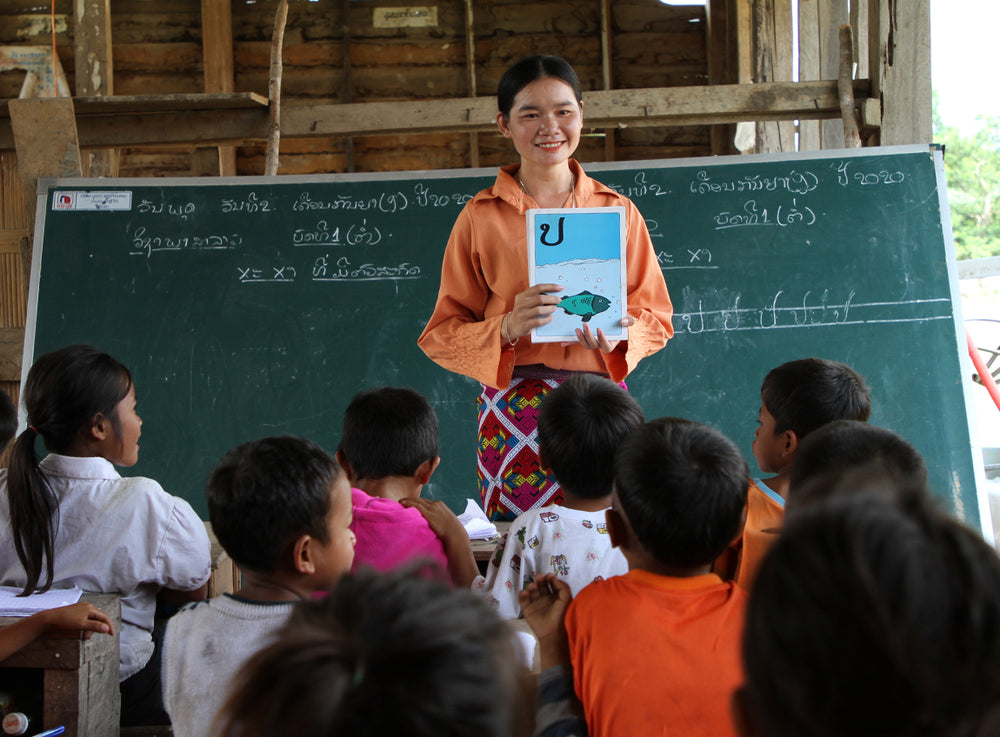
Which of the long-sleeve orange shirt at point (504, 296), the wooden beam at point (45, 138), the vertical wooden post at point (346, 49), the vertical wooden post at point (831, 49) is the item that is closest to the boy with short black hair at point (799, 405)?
the long-sleeve orange shirt at point (504, 296)

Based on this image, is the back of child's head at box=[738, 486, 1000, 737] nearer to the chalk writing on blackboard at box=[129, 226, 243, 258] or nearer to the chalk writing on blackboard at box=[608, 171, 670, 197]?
the chalk writing on blackboard at box=[608, 171, 670, 197]

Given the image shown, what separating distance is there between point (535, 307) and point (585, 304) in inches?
5.3

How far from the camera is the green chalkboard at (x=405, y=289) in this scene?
12.4ft

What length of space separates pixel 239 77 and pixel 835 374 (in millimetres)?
5554

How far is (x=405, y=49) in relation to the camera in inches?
258

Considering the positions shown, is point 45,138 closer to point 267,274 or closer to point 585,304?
point 267,274

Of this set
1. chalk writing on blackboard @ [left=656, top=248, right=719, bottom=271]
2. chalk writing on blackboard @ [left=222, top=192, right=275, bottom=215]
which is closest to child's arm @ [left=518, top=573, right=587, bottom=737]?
chalk writing on blackboard @ [left=656, top=248, right=719, bottom=271]

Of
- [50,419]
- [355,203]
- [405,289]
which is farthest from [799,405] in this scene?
[355,203]

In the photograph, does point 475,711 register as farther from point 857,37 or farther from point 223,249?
point 857,37

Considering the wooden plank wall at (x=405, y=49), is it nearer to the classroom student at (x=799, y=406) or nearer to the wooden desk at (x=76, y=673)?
the classroom student at (x=799, y=406)

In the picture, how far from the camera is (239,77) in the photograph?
653 cm

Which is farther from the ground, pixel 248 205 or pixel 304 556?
pixel 248 205

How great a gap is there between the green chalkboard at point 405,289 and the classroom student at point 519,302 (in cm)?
160

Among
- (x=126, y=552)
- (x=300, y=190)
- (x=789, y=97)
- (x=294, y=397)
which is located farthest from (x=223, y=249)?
(x=789, y=97)
